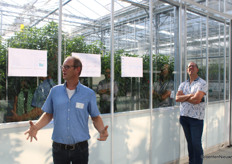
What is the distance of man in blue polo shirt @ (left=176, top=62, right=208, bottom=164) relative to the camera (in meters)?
3.59

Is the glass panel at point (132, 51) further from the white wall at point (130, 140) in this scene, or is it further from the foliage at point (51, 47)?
the white wall at point (130, 140)

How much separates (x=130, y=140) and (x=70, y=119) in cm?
192

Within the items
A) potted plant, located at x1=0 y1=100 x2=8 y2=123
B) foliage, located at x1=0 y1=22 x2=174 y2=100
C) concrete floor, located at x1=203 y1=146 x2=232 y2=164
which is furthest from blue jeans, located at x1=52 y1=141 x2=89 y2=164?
concrete floor, located at x1=203 y1=146 x2=232 y2=164

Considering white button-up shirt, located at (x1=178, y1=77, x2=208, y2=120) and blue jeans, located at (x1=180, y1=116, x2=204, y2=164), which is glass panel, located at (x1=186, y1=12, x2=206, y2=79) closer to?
white button-up shirt, located at (x1=178, y1=77, x2=208, y2=120)

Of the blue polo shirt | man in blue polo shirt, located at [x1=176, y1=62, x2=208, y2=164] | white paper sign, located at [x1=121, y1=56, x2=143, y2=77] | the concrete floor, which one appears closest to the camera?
the blue polo shirt

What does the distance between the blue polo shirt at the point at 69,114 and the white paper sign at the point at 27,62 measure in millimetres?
755

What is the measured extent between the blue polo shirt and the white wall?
80 cm

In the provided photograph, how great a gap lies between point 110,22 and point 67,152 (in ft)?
7.27

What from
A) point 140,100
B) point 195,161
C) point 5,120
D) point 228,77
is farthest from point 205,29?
point 5,120

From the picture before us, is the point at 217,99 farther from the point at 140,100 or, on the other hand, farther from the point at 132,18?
the point at 132,18

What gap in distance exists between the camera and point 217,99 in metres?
5.53

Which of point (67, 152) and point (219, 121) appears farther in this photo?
point (219, 121)

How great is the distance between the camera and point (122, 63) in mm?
3684

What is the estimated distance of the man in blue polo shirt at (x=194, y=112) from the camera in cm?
359
